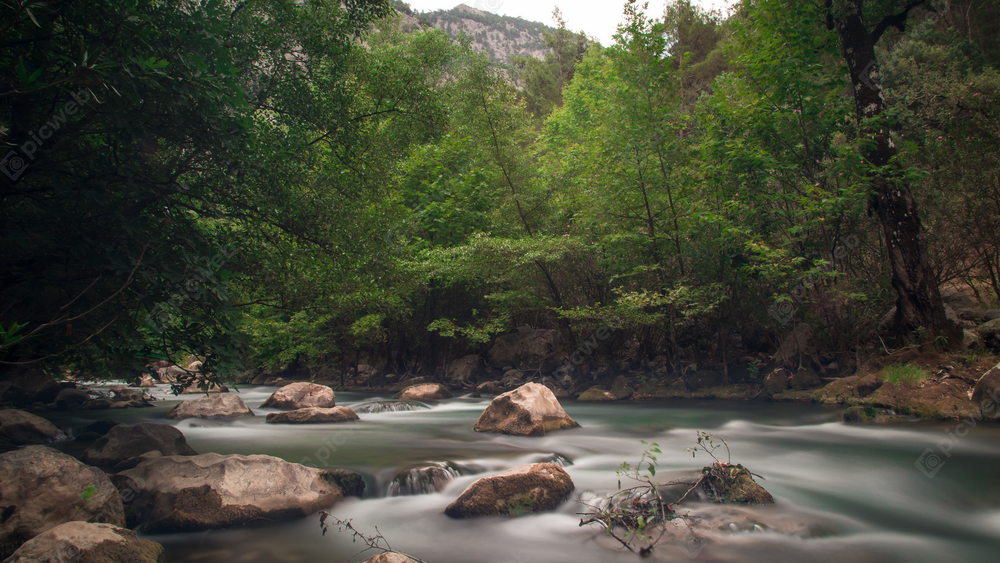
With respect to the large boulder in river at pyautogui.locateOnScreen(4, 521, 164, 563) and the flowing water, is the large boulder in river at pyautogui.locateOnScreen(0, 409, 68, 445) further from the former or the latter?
the large boulder in river at pyautogui.locateOnScreen(4, 521, 164, 563)

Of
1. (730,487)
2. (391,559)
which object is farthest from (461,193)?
(391,559)

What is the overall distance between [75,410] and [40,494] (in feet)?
35.4

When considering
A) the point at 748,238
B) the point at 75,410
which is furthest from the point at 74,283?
the point at 748,238

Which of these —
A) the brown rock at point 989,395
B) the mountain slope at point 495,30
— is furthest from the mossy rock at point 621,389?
the mountain slope at point 495,30

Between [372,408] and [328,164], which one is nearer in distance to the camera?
[328,164]

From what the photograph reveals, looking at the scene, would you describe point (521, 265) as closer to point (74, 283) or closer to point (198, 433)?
point (198, 433)

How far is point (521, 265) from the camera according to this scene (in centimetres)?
1639

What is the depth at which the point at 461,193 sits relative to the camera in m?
19.8

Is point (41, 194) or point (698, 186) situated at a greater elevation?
point (698, 186)

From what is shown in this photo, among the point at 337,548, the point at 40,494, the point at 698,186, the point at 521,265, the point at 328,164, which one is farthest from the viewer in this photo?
the point at 521,265

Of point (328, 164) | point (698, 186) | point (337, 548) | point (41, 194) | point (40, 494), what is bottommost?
point (337, 548)

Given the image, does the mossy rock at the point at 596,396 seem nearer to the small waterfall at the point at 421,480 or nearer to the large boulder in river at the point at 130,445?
the small waterfall at the point at 421,480

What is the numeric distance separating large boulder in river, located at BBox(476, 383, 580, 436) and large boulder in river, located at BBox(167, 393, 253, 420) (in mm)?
6384

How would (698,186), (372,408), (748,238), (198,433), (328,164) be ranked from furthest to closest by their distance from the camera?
1. (698,186)
2. (372,408)
3. (748,238)
4. (198,433)
5. (328,164)
